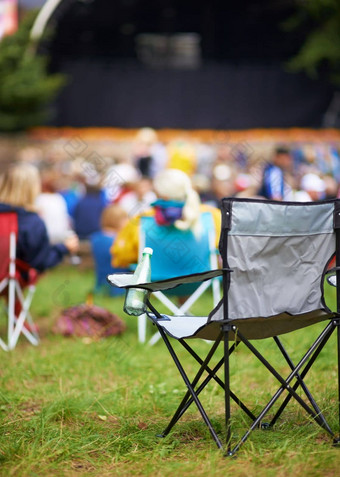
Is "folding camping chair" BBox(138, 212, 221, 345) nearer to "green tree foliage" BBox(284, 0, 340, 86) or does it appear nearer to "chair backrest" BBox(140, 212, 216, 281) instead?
"chair backrest" BBox(140, 212, 216, 281)

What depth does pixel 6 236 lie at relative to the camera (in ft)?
17.0

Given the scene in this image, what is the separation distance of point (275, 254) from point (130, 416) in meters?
1.07

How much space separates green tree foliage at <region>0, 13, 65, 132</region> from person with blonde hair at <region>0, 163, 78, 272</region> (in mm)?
8713

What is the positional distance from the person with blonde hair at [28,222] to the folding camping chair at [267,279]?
8.05 ft

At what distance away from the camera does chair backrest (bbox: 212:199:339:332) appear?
9.25ft

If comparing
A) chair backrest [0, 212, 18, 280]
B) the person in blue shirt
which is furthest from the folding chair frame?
the person in blue shirt

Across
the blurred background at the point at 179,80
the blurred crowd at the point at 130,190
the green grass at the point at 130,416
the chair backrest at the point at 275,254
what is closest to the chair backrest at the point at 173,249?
the blurred crowd at the point at 130,190

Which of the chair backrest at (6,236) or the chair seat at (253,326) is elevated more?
the chair seat at (253,326)

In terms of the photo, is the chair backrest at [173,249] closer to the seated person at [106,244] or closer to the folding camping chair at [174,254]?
the folding camping chair at [174,254]

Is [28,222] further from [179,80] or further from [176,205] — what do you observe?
[179,80]

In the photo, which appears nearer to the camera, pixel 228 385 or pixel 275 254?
pixel 228 385

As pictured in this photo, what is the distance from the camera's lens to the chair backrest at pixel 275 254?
9.25 ft

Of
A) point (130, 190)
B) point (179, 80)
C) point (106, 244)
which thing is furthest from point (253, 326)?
point (179, 80)

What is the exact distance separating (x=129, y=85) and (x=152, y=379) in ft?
42.4
